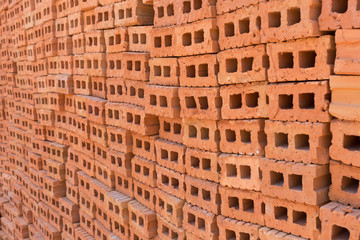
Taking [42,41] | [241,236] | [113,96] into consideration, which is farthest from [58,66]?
[241,236]

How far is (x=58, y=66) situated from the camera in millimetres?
5844

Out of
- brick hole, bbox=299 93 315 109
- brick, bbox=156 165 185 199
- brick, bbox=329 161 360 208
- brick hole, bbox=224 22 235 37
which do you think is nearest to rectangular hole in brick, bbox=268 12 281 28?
brick hole, bbox=224 22 235 37

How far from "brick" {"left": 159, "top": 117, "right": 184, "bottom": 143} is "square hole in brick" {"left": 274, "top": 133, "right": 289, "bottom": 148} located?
1.03 metres

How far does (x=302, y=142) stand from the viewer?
111 inches

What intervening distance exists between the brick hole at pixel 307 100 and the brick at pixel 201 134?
753 mm

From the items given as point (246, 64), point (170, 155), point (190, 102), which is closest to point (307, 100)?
point (246, 64)

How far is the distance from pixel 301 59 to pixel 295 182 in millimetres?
839

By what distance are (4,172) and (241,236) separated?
6986 mm

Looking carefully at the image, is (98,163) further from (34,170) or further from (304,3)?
(304,3)

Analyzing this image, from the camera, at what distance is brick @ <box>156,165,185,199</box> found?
3686 millimetres

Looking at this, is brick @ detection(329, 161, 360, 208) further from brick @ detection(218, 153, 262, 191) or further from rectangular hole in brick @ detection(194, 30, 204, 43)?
rectangular hole in brick @ detection(194, 30, 204, 43)

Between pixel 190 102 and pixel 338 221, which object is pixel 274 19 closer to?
pixel 190 102

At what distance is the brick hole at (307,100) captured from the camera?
9.02ft

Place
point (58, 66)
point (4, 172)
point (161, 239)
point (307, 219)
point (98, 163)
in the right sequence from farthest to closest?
point (4, 172) → point (58, 66) → point (98, 163) → point (161, 239) → point (307, 219)
